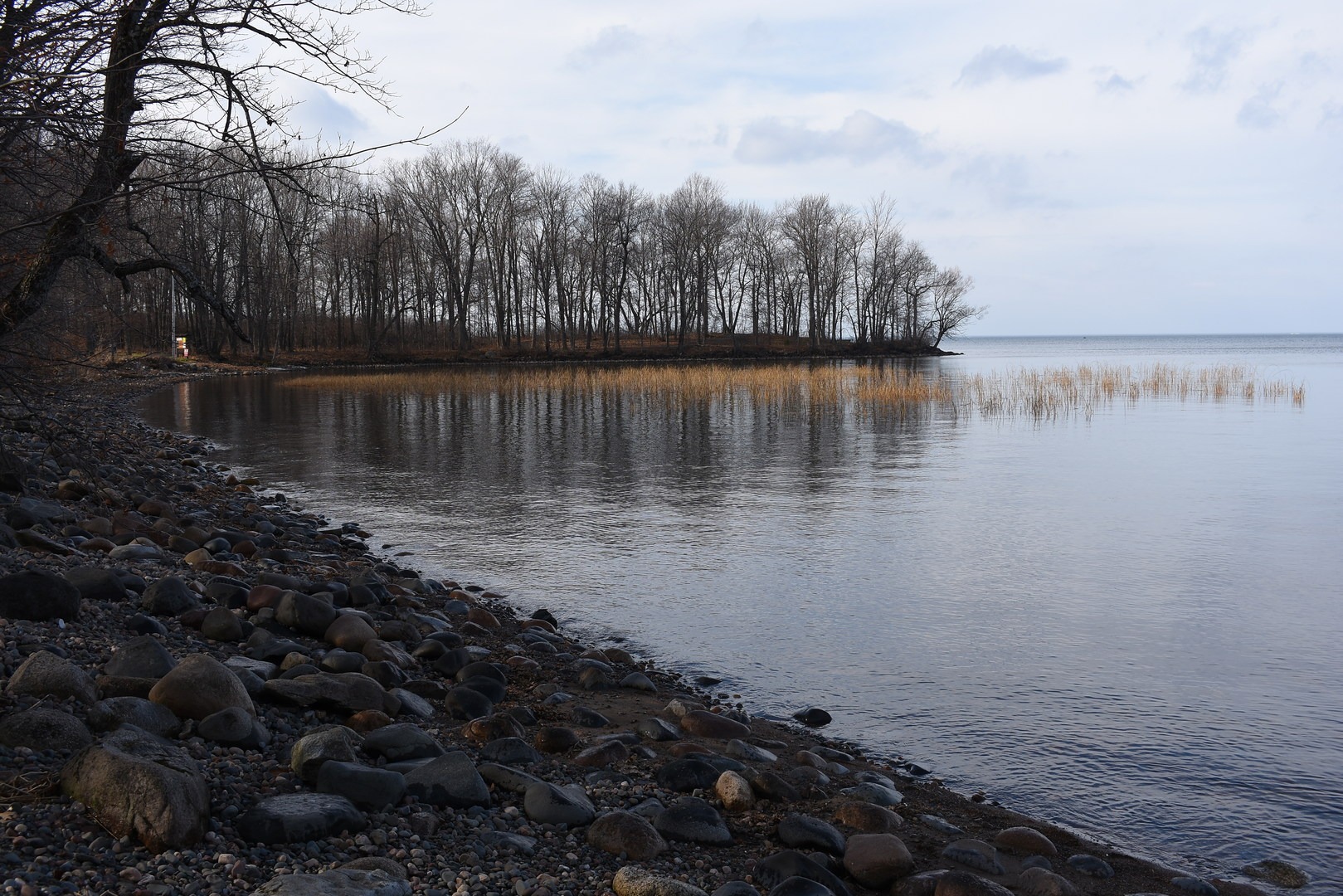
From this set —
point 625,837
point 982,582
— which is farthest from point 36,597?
point 982,582

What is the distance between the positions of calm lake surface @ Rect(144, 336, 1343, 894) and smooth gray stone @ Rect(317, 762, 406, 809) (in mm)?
2999

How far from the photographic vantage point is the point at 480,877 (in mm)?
3484

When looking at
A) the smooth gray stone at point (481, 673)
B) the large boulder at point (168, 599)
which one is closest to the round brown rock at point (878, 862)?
the smooth gray stone at point (481, 673)

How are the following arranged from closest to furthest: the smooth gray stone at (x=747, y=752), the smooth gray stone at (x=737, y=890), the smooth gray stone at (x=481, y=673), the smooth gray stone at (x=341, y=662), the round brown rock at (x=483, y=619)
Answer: the smooth gray stone at (x=737, y=890), the smooth gray stone at (x=747, y=752), the smooth gray stone at (x=341, y=662), the smooth gray stone at (x=481, y=673), the round brown rock at (x=483, y=619)

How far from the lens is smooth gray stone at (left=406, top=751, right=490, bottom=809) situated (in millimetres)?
4141

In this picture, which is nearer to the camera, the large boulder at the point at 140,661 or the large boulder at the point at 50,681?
the large boulder at the point at 50,681

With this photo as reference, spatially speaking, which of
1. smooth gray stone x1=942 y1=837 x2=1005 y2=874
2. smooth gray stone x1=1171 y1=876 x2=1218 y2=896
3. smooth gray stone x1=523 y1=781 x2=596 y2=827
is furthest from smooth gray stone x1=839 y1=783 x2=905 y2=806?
smooth gray stone x1=523 y1=781 x2=596 y2=827

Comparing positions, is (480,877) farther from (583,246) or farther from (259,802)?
(583,246)

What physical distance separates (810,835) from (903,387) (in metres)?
32.6

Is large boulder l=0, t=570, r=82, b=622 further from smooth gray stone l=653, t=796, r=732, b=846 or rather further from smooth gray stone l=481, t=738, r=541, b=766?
smooth gray stone l=653, t=796, r=732, b=846

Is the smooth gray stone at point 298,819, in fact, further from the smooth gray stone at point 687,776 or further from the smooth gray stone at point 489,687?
the smooth gray stone at point 489,687

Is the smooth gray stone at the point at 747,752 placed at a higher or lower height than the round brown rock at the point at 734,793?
lower

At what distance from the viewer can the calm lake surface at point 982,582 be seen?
18.2 feet

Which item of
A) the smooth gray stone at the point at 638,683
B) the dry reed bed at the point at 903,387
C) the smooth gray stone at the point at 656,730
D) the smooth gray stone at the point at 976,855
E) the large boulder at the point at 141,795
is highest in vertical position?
the dry reed bed at the point at 903,387
